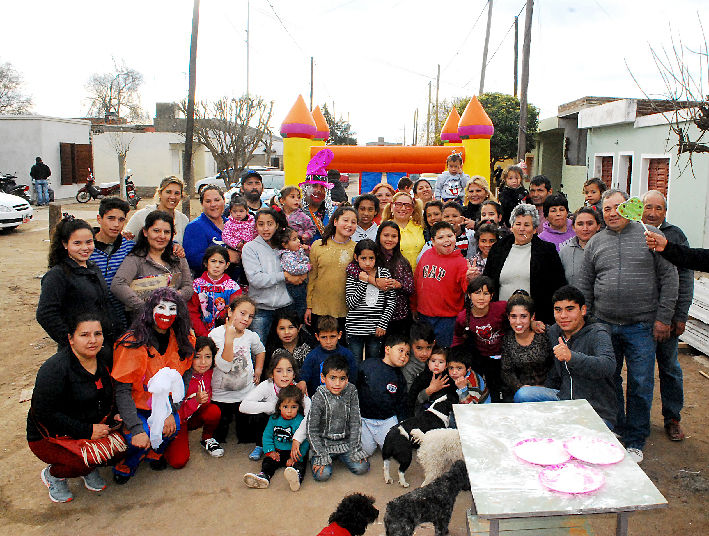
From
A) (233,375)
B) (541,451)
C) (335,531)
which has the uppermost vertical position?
(541,451)

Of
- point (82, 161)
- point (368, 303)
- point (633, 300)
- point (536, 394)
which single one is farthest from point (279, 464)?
point (82, 161)

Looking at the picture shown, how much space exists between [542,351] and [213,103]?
21712mm

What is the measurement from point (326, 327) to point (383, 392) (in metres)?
0.66

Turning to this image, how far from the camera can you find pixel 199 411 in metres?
4.46

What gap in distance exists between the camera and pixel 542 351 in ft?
13.8

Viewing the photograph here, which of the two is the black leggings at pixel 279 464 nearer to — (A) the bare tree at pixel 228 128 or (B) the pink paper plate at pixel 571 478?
(B) the pink paper plate at pixel 571 478

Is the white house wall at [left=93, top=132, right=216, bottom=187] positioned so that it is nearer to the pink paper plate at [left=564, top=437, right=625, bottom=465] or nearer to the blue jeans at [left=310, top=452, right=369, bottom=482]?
the blue jeans at [left=310, top=452, right=369, bottom=482]

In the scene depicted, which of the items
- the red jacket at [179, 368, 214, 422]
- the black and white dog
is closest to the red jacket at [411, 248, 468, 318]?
the black and white dog

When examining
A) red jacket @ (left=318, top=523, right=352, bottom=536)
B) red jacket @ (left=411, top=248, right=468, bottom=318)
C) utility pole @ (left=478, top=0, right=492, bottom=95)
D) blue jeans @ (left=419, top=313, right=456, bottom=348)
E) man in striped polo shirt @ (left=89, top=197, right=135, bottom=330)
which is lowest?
red jacket @ (left=318, top=523, right=352, bottom=536)

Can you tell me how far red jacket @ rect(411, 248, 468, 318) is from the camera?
4.73 metres

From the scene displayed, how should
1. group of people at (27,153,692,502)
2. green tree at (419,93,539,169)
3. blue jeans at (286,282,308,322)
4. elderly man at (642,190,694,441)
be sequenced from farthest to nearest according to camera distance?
green tree at (419,93,539,169) < blue jeans at (286,282,308,322) < elderly man at (642,190,694,441) < group of people at (27,153,692,502)

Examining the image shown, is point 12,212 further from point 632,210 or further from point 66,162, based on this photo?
point 632,210

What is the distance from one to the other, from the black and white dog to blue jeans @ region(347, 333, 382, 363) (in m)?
0.72

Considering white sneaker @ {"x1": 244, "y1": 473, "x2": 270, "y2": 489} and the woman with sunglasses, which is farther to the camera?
the woman with sunglasses
